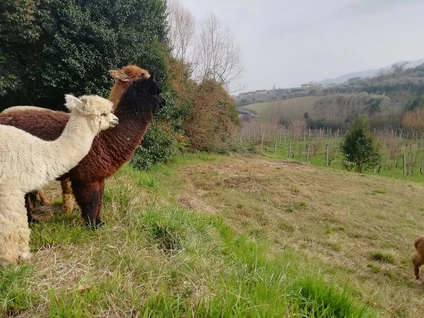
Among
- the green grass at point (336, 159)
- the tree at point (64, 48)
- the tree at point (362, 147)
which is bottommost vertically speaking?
the green grass at point (336, 159)

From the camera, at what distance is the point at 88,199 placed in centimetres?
277

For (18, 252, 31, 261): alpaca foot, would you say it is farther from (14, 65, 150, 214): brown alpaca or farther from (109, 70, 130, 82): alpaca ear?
(109, 70, 130, 82): alpaca ear

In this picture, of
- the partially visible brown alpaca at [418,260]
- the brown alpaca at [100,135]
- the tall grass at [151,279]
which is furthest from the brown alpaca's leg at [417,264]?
the brown alpaca at [100,135]

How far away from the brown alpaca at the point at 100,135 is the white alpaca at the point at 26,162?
20.6 inches

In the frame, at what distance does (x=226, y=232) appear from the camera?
3855 millimetres

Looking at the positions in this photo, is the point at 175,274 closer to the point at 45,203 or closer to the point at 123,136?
the point at 123,136

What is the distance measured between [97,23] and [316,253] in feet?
32.9

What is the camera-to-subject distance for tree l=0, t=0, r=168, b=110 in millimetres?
9430

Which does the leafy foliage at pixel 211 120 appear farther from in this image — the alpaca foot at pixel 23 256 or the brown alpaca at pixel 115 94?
the alpaca foot at pixel 23 256

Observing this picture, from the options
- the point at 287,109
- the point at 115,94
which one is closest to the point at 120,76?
the point at 115,94

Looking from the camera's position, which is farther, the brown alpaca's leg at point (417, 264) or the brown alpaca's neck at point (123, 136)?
the brown alpaca's leg at point (417, 264)

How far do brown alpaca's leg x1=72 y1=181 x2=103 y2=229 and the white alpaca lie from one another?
0.59 meters

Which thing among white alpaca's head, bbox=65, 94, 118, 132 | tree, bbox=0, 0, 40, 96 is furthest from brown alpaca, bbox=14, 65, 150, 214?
tree, bbox=0, 0, 40, 96

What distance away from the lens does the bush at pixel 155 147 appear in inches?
474
